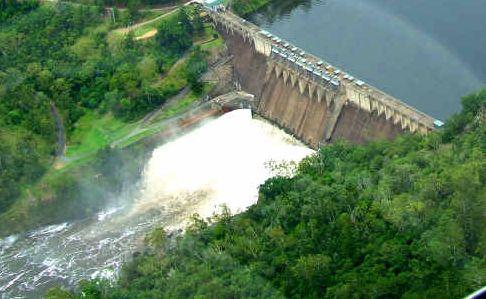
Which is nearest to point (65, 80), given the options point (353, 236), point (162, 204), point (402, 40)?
point (162, 204)

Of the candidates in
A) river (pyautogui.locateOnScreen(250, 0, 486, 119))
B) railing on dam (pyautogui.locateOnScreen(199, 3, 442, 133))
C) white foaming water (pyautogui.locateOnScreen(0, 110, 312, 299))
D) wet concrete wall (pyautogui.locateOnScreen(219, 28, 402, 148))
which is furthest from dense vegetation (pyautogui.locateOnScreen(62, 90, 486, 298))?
river (pyautogui.locateOnScreen(250, 0, 486, 119))

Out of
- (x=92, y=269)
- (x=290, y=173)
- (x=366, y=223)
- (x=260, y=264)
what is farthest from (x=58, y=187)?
(x=366, y=223)

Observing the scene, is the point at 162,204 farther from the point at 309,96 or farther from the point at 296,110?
the point at 309,96

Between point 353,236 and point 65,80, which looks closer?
point 353,236

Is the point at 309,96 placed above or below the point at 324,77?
below

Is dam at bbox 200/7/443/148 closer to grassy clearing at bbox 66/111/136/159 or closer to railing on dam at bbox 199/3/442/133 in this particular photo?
railing on dam at bbox 199/3/442/133

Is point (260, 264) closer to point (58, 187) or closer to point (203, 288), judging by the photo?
point (203, 288)

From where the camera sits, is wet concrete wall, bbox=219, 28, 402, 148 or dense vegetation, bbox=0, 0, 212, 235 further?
dense vegetation, bbox=0, 0, 212, 235
